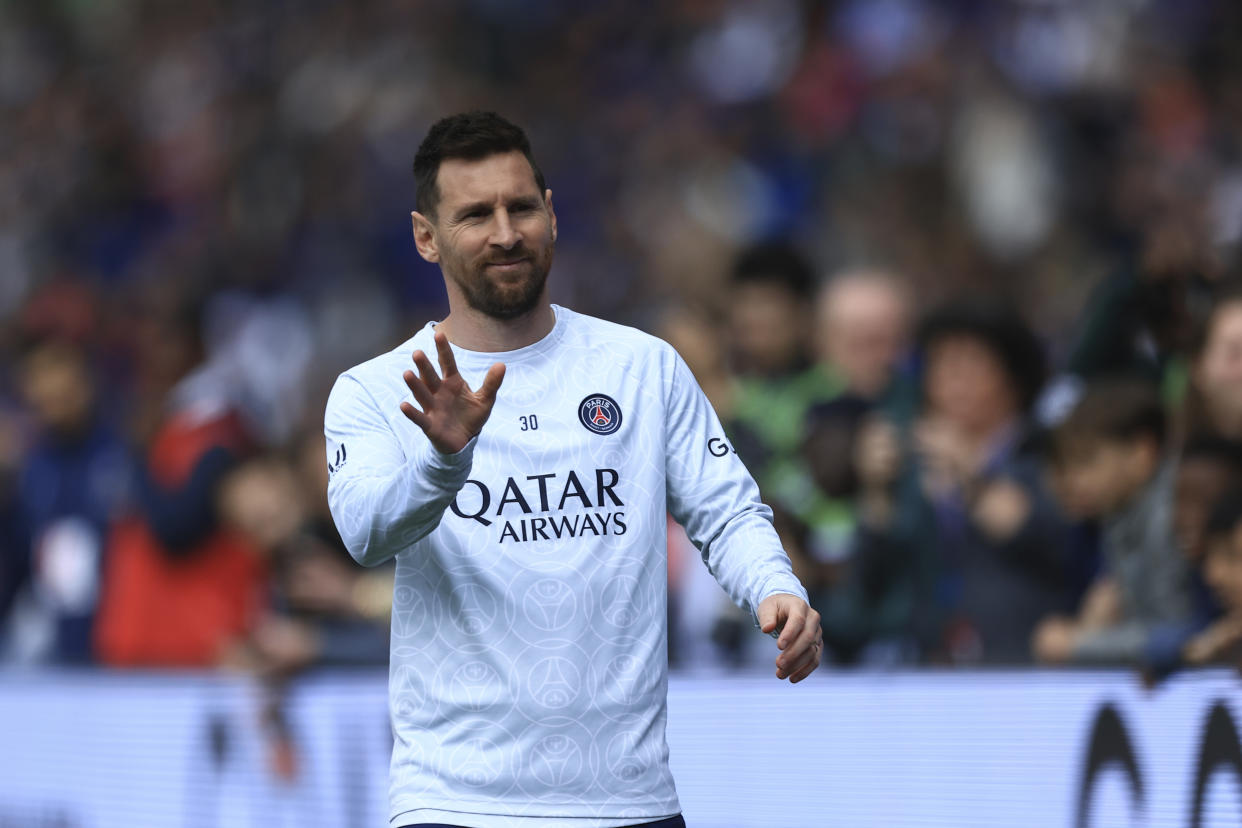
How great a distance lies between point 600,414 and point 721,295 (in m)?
5.44

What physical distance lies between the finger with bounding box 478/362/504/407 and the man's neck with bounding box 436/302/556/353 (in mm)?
456

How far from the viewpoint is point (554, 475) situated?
11.2 ft

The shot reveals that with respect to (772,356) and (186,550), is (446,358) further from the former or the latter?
(186,550)

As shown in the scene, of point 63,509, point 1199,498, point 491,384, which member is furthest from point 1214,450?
point 63,509

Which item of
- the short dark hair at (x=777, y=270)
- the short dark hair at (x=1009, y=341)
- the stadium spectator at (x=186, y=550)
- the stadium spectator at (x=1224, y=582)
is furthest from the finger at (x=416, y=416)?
the stadium spectator at (x=186, y=550)

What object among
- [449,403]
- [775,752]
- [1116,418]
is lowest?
[775,752]

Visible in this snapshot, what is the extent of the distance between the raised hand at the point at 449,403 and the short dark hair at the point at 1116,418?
253cm

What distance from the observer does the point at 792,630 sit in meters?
3.10

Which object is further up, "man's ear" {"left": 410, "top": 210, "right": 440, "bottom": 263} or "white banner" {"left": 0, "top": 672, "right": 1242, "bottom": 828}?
"man's ear" {"left": 410, "top": 210, "right": 440, "bottom": 263}

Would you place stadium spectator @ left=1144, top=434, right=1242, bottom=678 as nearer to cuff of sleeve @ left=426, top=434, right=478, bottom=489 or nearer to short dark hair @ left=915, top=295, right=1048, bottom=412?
short dark hair @ left=915, top=295, right=1048, bottom=412

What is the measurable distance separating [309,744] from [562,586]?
319cm

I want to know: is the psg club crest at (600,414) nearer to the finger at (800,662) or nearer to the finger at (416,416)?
the finger at (416,416)

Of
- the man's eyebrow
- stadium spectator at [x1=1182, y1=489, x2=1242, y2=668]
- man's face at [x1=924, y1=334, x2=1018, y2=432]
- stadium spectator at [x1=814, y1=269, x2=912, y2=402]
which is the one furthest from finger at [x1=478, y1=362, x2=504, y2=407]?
stadium spectator at [x1=814, y1=269, x2=912, y2=402]

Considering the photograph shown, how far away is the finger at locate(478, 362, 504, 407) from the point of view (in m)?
3.04
